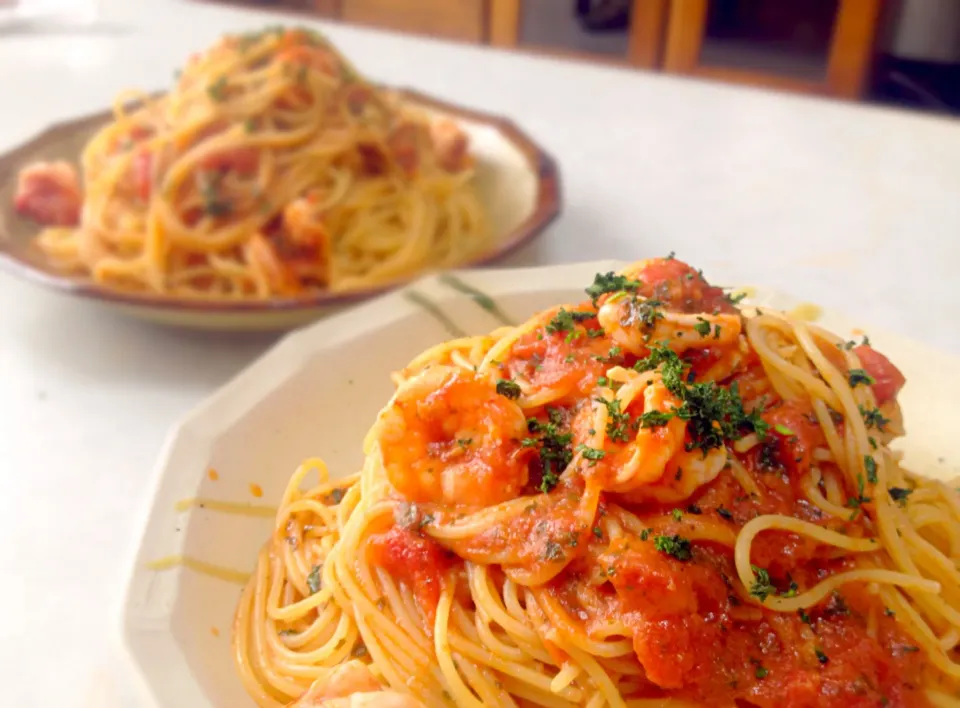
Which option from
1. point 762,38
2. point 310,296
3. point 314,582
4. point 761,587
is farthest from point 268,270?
point 762,38

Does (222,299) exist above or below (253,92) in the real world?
below

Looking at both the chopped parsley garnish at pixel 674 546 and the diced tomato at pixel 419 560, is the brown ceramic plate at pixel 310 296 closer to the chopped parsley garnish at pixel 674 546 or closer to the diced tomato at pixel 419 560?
the diced tomato at pixel 419 560

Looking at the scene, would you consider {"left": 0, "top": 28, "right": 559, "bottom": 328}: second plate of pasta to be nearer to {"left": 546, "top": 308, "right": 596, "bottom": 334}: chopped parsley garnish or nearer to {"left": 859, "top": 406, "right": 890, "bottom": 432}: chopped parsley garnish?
{"left": 546, "top": 308, "right": 596, "bottom": 334}: chopped parsley garnish

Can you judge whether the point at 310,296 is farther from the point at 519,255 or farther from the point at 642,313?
the point at 642,313

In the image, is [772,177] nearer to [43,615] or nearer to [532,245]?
[532,245]

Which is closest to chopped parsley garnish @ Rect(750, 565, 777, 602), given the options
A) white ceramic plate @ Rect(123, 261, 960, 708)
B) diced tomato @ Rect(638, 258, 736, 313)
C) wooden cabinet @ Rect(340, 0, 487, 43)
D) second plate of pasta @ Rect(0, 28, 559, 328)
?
diced tomato @ Rect(638, 258, 736, 313)

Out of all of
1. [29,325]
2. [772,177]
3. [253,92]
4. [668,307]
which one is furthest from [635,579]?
[772,177]

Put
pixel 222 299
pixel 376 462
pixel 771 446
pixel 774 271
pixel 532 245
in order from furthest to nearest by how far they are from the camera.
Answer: pixel 774 271 → pixel 532 245 → pixel 222 299 → pixel 376 462 → pixel 771 446
